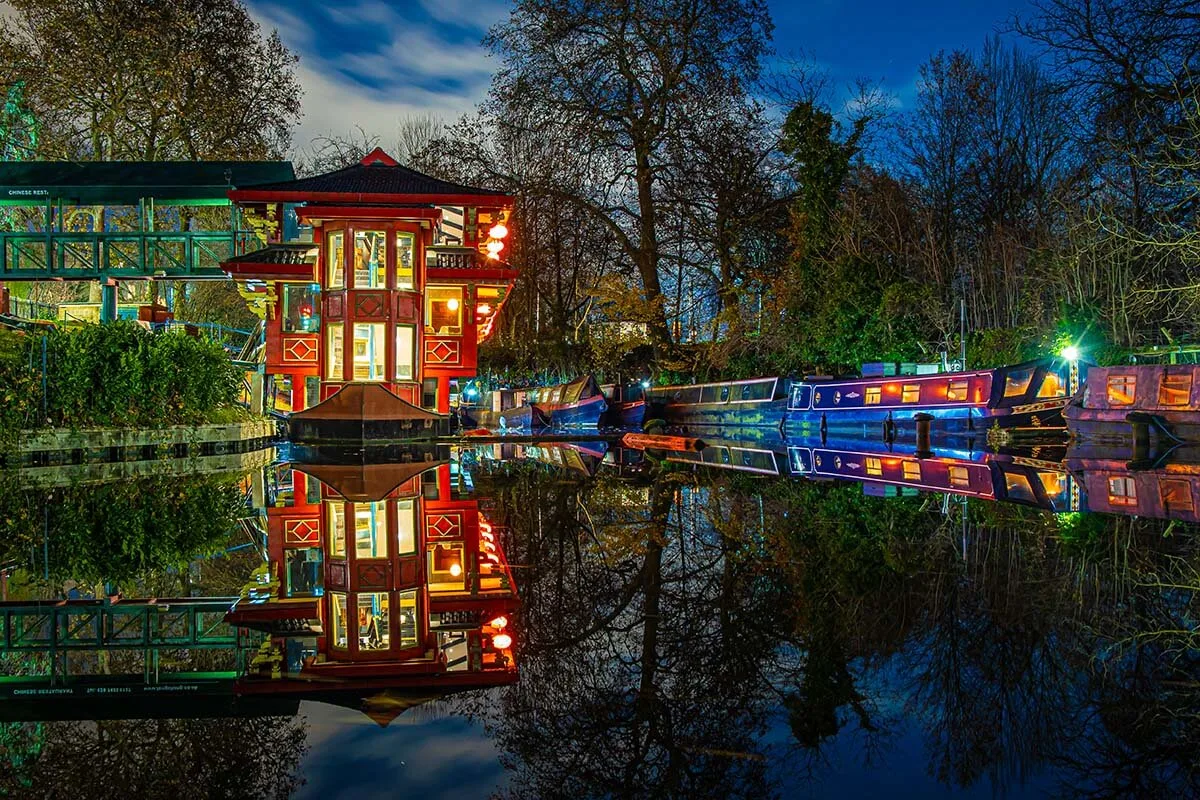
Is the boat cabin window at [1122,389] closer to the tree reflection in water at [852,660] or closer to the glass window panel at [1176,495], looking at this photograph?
the glass window panel at [1176,495]

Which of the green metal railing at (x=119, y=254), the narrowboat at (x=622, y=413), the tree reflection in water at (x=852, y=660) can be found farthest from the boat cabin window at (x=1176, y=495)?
the green metal railing at (x=119, y=254)

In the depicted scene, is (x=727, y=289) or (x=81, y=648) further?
(x=727, y=289)

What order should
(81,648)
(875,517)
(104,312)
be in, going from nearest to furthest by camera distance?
(81,648)
(875,517)
(104,312)

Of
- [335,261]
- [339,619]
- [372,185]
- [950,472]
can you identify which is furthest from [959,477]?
A: [372,185]

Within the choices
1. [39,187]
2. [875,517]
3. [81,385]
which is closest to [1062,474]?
[875,517]

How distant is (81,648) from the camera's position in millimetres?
4527

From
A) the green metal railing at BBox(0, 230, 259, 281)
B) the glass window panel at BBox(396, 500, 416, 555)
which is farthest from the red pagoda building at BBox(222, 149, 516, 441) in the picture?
the glass window panel at BBox(396, 500, 416, 555)

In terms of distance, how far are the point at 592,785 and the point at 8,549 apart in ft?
21.2

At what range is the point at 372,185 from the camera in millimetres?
22344

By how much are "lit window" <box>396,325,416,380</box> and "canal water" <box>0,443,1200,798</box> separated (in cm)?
1336

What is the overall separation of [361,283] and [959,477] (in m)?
14.3

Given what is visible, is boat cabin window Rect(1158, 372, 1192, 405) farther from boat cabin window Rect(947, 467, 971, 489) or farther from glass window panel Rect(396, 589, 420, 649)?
glass window panel Rect(396, 589, 420, 649)

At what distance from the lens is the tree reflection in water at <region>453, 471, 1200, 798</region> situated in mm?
2973

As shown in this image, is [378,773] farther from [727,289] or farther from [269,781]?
[727,289]
